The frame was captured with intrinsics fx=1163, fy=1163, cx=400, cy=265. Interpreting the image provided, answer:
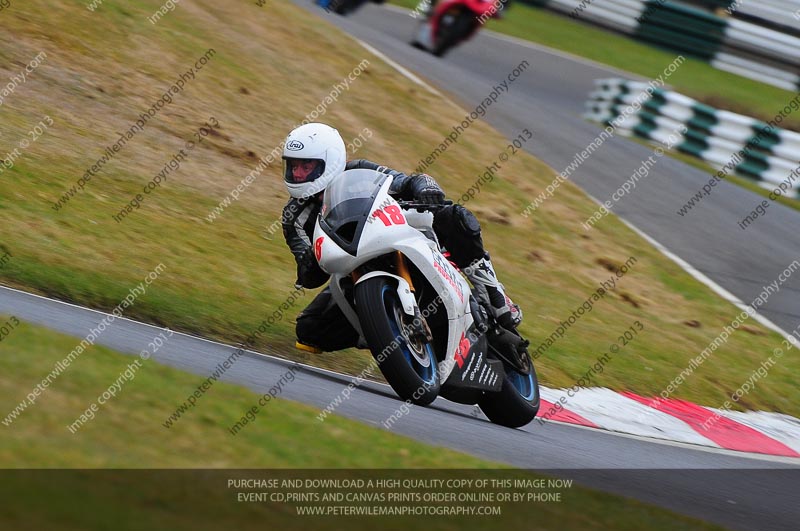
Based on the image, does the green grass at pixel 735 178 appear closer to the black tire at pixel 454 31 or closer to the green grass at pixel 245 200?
the black tire at pixel 454 31

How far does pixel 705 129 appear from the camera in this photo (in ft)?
70.9

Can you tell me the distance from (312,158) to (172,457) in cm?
284

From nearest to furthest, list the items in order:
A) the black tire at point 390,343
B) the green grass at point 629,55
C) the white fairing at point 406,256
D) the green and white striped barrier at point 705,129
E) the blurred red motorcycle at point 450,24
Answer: the black tire at point 390,343 < the white fairing at point 406,256 < the green and white striped barrier at point 705,129 < the blurred red motorcycle at point 450,24 < the green grass at point 629,55

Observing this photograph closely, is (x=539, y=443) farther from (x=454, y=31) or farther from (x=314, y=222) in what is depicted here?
(x=454, y=31)

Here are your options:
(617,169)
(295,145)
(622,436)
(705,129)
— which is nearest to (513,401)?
(622,436)

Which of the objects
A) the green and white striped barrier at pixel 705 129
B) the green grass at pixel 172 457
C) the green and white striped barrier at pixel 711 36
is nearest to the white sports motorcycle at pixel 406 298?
the green grass at pixel 172 457

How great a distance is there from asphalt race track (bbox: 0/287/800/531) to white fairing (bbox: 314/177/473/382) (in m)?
0.57

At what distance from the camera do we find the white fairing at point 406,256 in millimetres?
6941

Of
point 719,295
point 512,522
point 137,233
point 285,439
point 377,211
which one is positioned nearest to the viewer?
point 512,522

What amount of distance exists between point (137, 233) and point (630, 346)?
4.96m

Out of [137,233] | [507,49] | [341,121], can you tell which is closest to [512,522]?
[137,233]

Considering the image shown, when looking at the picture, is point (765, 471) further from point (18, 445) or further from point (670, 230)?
point (670, 230)

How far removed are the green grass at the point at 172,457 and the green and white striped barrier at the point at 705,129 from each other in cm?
1600

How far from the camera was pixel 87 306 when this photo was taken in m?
8.39
